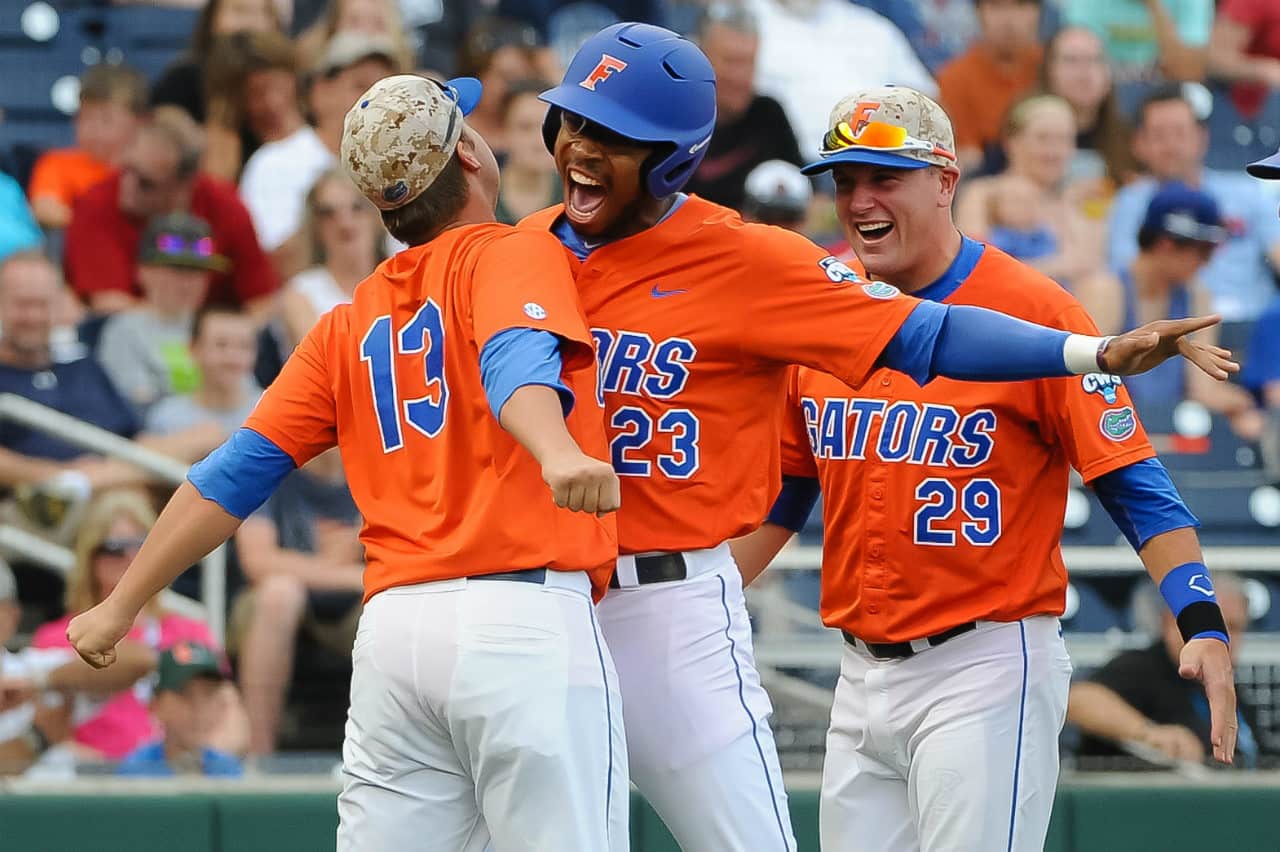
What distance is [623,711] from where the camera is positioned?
3195 millimetres

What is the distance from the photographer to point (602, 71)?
321 centimetres

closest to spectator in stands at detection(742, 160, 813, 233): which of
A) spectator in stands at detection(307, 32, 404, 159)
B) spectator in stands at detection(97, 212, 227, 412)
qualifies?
spectator in stands at detection(307, 32, 404, 159)

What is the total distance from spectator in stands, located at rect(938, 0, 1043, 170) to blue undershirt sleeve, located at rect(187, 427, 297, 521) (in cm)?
539

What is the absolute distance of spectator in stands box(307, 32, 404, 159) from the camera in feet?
24.7

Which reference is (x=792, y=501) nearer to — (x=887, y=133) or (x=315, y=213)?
(x=887, y=133)

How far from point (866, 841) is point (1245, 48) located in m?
6.09

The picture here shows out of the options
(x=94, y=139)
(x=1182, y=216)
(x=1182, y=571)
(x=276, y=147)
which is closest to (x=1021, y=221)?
(x=1182, y=216)

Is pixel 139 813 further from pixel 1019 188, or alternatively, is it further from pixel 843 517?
pixel 1019 188

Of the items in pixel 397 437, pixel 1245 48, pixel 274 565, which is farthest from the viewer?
pixel 1245 48

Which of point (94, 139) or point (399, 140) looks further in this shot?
point (94, 139)

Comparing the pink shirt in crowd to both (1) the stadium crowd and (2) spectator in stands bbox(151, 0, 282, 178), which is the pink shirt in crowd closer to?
(1) the stadium crowd

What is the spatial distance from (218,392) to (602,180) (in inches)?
135

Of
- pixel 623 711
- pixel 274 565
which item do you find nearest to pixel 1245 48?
pixel 274 565

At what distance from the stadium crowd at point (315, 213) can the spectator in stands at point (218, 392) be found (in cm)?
1
